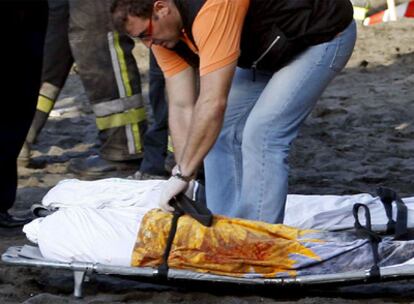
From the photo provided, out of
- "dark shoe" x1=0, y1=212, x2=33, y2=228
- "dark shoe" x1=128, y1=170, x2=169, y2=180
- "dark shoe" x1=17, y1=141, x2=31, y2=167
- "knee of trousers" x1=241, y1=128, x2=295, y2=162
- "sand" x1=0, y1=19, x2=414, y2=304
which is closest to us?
"sand" x1=0, y1=19, x2=414, y2=304

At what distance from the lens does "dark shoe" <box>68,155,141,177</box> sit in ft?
21.8

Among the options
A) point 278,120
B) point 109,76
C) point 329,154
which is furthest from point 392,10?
point 278,120

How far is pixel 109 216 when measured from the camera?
15.0ft

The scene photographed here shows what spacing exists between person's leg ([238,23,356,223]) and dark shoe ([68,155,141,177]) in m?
2.12

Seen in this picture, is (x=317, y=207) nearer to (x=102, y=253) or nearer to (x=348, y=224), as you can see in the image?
(x=348, y=224)

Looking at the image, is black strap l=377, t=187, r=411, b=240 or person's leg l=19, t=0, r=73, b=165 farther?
person's leg l=19, t=0, r=73, b=165

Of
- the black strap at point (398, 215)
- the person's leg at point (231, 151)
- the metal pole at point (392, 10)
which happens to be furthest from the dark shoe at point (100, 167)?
the metal pole at point (392, 10)

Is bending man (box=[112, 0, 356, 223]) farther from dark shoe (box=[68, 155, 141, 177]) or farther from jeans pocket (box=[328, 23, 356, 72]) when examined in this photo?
dark shoe (box=[68, 155, 141, 177])

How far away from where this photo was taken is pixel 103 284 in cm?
459

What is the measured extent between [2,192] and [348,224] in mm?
1759

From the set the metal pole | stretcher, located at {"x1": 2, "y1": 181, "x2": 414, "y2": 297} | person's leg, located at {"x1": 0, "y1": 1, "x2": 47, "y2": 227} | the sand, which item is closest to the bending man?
stretcher, located at {"x1": 2, "y1": 181, "x2": 414, "y2": 297}

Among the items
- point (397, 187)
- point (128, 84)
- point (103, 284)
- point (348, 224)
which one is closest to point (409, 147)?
point (397, 187)

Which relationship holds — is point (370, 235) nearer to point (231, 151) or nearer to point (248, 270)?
point (248, 270)

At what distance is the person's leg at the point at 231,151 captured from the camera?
4.80 metres
